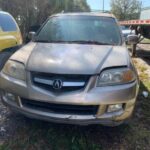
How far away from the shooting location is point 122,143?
3.66m

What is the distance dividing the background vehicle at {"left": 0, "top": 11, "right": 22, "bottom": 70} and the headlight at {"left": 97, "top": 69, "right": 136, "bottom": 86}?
3.56m

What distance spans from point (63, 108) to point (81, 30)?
190 cm

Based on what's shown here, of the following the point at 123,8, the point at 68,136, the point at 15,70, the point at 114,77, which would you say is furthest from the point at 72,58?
the point at 123,8

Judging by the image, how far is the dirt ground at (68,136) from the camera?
355 cm

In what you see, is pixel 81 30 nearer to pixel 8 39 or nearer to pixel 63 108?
pixel 63 108

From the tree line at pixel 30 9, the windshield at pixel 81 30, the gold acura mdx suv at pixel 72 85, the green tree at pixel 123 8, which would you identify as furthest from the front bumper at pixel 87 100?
the green tree at pixel 123 8

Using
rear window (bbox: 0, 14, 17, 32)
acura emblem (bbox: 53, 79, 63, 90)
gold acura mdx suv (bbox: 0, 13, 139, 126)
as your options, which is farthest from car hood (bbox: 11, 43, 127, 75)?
rear window (bbox: 0, 14, 17, 32)

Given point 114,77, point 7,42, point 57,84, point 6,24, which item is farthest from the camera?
point 6,24

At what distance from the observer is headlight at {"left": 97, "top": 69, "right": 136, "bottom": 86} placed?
3.39 metres

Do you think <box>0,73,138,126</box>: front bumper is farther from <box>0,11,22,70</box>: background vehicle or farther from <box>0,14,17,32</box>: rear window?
<box>0,14,17,32</box>: rear window

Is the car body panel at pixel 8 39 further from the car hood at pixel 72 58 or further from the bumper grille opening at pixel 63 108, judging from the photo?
the bumper grille opening at pixel 63 108

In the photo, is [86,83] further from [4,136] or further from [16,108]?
[4,136]

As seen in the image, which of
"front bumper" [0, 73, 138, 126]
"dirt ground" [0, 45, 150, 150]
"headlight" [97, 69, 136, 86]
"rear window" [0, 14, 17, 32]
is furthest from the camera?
"rear window" [0, 14, 17, 32]

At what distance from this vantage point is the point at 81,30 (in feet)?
16.0
